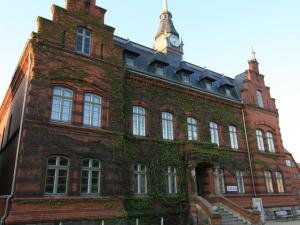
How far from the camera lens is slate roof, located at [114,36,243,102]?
20.3m

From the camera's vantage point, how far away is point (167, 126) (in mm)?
19234

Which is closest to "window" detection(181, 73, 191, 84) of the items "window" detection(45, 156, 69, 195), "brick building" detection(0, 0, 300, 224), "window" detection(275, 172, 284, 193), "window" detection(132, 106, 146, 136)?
"brick building" detection(0, 0, 300, 224)

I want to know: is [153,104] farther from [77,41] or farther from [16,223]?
[16,223]

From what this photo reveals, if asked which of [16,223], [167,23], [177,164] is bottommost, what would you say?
[16,223]

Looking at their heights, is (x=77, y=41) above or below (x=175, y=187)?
above

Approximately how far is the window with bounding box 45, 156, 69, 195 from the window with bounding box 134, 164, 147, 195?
455 centimetres

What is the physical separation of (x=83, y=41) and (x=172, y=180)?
409 inches

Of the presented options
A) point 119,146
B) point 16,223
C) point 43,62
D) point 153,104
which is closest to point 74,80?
point 43,62

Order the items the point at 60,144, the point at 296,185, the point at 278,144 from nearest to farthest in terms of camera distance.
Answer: the point at 60,144, the point at 278,144, the point at 296,185

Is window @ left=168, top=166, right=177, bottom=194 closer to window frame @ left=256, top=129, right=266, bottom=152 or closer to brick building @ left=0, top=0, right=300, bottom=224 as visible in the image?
brick building @ left=0, top=0, right=300, bottom=224

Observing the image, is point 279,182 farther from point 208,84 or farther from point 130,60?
point 130,60

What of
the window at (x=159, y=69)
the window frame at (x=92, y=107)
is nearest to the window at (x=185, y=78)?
the window at (x=159, y=69)

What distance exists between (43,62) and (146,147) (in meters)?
7.84

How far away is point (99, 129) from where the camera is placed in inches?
589
